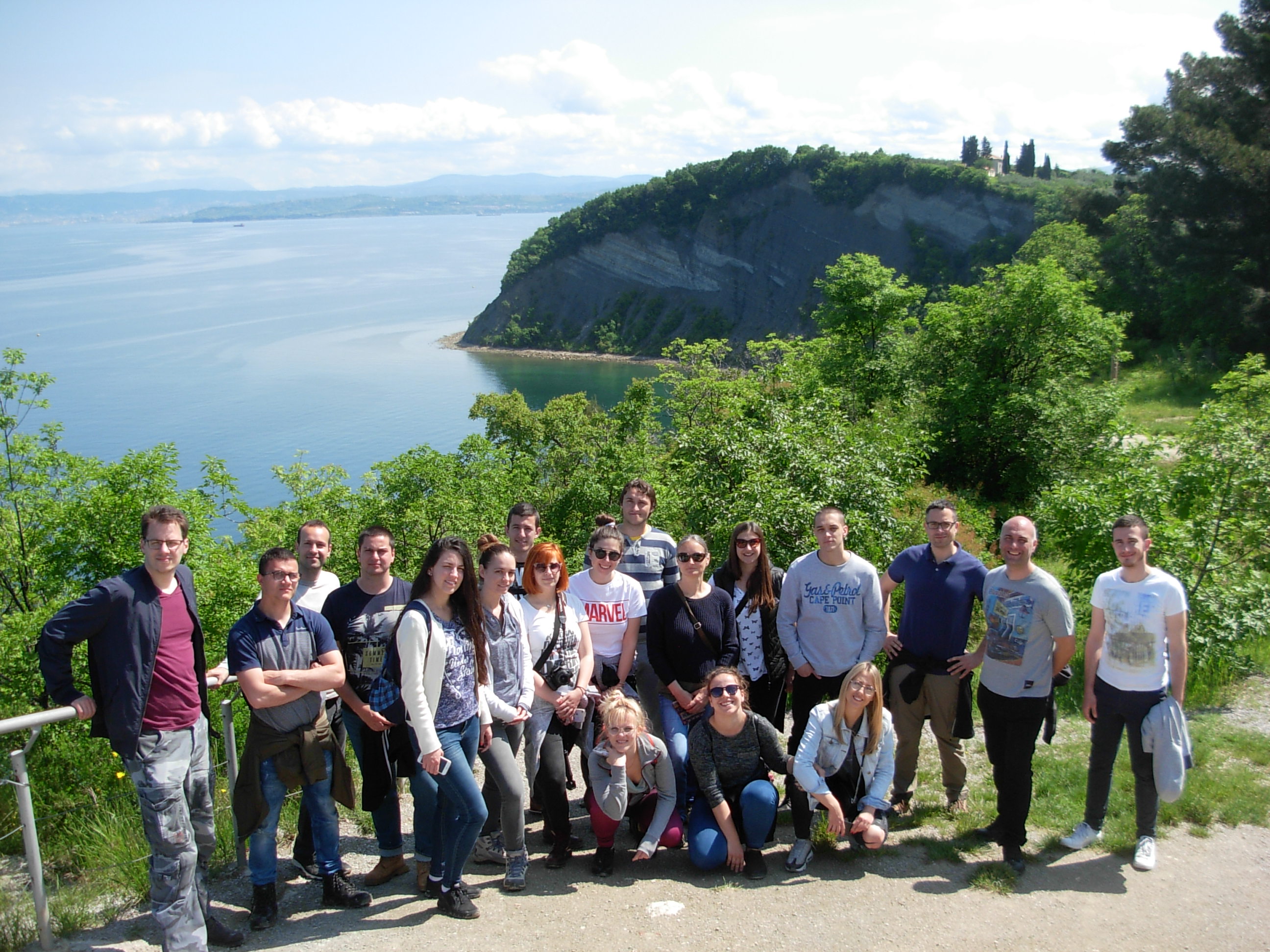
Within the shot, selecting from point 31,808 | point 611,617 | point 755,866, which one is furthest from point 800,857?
point 31,808

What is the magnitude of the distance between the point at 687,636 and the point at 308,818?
2.14 m

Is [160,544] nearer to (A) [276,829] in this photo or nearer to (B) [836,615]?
(A) [276,829]

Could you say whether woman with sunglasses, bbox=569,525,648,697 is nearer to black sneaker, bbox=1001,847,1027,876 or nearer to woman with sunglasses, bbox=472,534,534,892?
woman with sunglasses, bbox=472,534,534,892

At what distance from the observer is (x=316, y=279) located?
634ft

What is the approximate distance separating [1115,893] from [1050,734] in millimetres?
806

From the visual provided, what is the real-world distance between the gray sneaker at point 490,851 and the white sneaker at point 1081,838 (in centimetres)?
290

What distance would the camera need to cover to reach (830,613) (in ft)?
16.7

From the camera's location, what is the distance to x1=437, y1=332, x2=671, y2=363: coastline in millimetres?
117062

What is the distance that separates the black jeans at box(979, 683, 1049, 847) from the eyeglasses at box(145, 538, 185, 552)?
3.98 metres

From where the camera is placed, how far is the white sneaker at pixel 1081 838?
4570 millimetres

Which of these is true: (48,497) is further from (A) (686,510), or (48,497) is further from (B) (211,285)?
(B) (211,285)

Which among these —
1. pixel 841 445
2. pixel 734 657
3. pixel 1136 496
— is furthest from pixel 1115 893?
pixel 841 445

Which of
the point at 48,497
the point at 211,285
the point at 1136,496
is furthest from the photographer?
the point at 211,285

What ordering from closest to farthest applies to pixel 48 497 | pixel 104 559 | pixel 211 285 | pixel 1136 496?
pixel 1136 496
pixel 104 559
pixel 48 497
pixel 211 285
